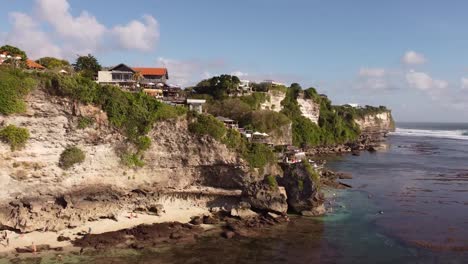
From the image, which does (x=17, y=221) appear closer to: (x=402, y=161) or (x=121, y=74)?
(x=121, y=74)

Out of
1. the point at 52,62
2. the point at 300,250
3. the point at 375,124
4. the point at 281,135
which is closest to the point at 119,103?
the point at 300,250

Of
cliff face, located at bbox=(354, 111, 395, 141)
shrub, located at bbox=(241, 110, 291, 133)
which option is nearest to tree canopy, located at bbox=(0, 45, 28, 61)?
shrub, located at bbox=(241, 110, 291, 133)

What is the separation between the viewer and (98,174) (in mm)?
31516

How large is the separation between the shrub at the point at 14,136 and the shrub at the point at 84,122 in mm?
3812

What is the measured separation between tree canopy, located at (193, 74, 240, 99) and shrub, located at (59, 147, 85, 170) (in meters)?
42.0

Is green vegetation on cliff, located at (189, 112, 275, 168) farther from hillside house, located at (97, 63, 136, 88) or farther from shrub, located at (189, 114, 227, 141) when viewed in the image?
hillside house, located at (97, 63, 136, 88)

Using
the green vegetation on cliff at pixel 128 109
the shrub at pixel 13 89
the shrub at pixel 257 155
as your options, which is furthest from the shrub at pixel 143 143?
the shrub at pixel 13 89

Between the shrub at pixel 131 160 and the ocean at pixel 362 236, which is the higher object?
the shrub at pixel 131 160

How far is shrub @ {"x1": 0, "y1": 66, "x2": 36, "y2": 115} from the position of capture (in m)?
27.9

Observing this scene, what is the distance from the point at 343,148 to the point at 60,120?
77.2 metres

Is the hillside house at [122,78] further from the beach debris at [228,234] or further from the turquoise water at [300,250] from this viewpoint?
the turquoise water at [300,250]

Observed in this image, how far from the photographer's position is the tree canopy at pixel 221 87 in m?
70.9

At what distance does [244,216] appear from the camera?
33625 mm

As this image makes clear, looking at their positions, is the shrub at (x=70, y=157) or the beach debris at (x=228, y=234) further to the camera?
the shrub at (x=70, y=157)
